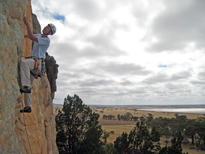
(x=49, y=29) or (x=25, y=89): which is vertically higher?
(x=49, y=29)

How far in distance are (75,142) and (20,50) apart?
19229 millimetres

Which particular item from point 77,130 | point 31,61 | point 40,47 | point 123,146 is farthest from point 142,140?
point 31,61

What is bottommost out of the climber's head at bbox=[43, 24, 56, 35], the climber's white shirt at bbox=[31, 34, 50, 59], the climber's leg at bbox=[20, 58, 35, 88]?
the climber's leg at bbox=[20, 58, 35, 88]

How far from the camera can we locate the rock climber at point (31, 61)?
451 cm

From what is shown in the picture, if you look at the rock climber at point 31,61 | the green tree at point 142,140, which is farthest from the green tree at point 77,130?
the rock climber at point 31,61

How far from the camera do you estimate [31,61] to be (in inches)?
186

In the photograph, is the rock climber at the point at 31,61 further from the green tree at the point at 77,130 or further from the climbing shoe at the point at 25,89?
the green tree at the point at 77,130

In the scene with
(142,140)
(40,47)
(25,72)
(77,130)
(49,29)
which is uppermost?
(49,29)

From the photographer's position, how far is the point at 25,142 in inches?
231

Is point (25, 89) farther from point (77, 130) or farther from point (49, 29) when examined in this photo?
point (77, 130)

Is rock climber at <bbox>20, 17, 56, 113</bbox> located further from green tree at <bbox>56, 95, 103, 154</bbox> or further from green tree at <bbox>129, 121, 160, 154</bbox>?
green tree at <bbox>129, 121, 160, 154</bbox>

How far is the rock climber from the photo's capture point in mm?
4512

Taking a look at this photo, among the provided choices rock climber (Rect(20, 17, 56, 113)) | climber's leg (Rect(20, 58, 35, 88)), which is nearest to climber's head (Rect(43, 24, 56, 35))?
rock climber (Rect(20, 17, 56, 113))

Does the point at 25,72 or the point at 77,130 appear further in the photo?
the point at 77,130
